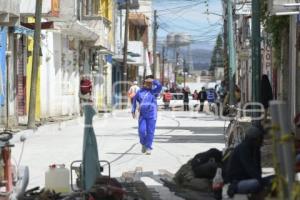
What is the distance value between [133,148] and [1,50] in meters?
9.27

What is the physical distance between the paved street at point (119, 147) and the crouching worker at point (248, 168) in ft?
13.4

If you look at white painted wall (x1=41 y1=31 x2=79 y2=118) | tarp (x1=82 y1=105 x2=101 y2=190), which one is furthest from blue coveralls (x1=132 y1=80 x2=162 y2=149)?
white painted wall (x1=41 y1=31 x2=79 y2=118)

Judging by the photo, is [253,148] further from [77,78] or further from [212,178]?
[77,78]

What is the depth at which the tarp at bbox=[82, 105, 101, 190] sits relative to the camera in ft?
31.9

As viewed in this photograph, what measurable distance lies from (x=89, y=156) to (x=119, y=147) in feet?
30.7

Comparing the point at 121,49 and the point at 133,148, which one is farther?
the point at 121,49

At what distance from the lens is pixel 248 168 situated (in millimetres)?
8539

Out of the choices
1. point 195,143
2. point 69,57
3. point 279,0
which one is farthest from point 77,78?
point 279,0

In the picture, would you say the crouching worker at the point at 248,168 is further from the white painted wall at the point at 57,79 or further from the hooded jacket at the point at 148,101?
the white painted wall at the point at 57,79

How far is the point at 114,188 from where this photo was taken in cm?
921

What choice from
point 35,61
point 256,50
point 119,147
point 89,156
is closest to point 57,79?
point 35,61

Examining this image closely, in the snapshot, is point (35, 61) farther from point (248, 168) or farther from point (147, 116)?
point (248, 168)

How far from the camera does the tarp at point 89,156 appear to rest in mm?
9734

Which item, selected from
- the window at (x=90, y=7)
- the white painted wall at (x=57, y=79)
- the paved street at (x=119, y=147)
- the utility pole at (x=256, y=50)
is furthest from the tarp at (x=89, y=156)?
the window at (x=90, y=7)
